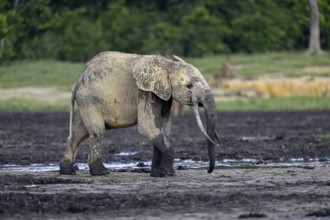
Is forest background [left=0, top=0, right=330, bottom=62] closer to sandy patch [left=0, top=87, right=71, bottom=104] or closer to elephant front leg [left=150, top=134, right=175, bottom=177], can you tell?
sandy patch [left=0, top=87, right=71, bottom=104]

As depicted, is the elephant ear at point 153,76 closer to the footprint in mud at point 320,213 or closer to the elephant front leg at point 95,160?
the elephant front leg at point 95,160

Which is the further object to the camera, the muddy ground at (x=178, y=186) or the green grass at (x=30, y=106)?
the green grass at (x=30, y=106)

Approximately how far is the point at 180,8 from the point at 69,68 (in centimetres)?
1055

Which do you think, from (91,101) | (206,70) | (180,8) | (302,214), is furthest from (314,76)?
(302,214)

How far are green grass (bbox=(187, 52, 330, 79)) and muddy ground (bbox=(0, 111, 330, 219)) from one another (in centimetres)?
1942

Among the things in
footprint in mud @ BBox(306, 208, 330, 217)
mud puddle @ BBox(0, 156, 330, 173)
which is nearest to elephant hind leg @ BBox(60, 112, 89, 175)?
mud puddle @ BBox(0, 156, 330, 173)

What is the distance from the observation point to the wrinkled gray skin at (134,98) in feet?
52.0

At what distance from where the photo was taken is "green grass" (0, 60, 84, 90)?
4284 centimetres

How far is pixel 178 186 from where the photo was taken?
1448 centimetres

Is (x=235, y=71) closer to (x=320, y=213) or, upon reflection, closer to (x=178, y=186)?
(x=178, y=186)

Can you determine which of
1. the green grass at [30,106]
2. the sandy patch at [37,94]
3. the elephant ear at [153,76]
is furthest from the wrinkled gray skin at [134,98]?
the sandy patch at [37,94]

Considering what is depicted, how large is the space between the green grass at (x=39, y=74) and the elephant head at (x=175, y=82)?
2619 cm

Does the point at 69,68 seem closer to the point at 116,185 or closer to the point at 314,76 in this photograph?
the point at 314,76

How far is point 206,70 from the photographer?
46.2m
